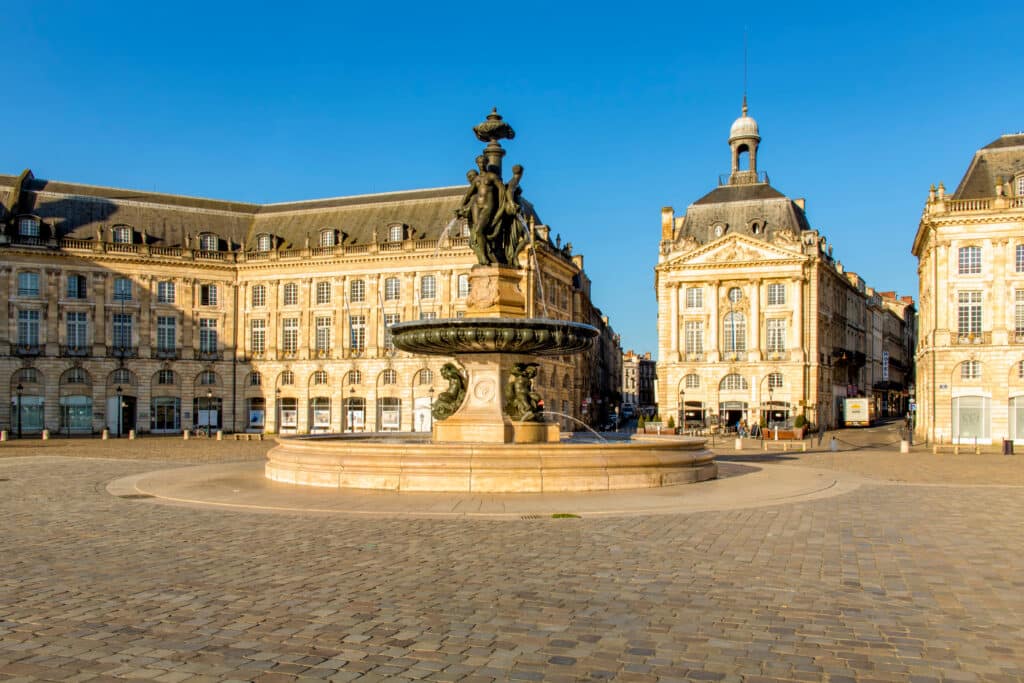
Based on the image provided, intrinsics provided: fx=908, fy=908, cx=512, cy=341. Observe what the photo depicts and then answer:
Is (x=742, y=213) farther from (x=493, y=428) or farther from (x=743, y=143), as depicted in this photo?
(x=493, y=428)

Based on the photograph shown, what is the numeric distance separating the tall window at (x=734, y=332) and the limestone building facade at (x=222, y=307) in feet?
41.9

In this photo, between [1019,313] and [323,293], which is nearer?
[1019,313]

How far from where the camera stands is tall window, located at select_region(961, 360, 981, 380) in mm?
50281

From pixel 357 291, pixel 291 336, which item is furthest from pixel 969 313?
pixel 291 336

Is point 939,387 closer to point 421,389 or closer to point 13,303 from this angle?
point 421,389

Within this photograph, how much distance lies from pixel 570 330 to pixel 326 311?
50.6m

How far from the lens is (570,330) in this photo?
19.3 m

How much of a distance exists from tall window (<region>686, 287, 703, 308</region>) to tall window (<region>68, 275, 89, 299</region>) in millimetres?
44521

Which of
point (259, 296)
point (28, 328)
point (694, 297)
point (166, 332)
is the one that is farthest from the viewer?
point (694, 297)

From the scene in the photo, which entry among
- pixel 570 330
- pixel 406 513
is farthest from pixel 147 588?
pixel 570 330

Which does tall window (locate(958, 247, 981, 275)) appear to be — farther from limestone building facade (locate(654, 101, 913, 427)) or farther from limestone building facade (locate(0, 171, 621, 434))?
limestone building facade (locate(0, 171, 621, 434))

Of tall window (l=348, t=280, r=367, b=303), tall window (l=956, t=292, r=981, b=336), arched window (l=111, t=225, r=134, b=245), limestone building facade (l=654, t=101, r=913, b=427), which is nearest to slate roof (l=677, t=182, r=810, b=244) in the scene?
limestone building facade (l=654, t=101, r=913, b=427)

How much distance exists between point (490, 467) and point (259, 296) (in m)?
56.6

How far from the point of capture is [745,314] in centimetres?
6956
